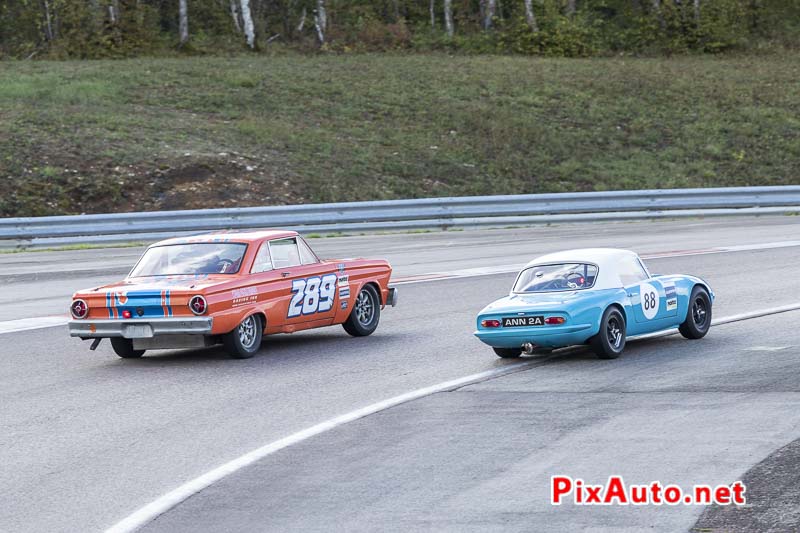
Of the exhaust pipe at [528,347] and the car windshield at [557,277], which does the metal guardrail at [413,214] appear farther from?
the exhaust pipe at [528,347]

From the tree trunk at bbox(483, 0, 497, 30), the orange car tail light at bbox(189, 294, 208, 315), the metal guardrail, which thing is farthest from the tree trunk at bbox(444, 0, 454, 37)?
the orange car tail light at bbox(189, 294, 208, 315)

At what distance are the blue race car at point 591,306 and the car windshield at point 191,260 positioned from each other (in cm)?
277

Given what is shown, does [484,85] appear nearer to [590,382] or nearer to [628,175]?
[628,175]

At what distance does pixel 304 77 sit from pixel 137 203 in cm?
1467

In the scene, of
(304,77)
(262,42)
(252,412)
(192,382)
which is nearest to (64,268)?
(192,382)

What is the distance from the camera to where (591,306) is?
→ 11570 millimetres

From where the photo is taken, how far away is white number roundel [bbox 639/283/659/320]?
40.3 ft

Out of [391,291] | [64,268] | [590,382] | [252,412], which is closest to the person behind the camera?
[252,412]

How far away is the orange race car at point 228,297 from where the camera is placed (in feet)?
39.1

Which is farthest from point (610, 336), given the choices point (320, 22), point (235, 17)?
point (235, 17)

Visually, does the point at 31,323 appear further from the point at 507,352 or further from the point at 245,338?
the point at 507,352

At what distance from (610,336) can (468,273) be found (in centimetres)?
837

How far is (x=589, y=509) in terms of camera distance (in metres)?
6.59

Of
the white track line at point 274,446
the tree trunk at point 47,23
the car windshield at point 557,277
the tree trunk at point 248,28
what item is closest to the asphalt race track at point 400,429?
the white track line at point 274,446
